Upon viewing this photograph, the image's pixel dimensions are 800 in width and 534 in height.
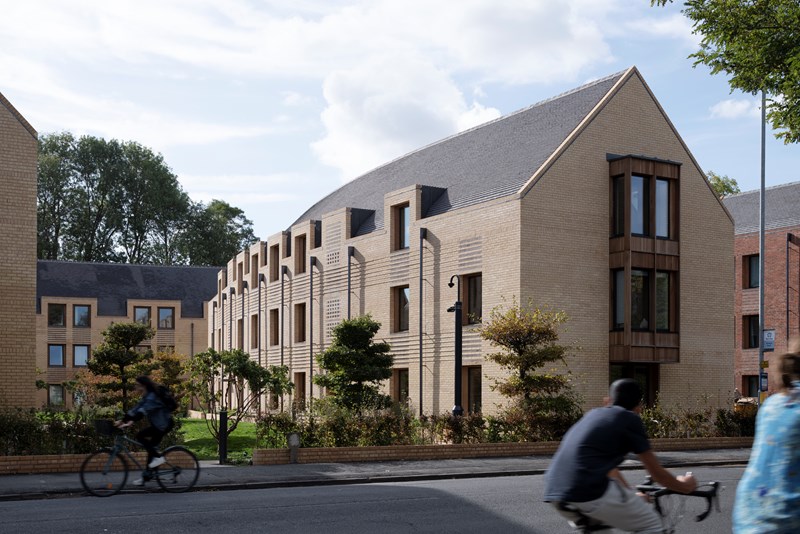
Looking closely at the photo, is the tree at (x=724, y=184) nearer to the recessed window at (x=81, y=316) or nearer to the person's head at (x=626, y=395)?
the recessed window at (x=81, y=316)

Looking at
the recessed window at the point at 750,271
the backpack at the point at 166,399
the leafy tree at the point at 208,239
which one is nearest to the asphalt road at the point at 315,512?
the backpack at the point at 166,399

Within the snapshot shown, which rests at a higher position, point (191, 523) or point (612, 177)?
point (612, 177)

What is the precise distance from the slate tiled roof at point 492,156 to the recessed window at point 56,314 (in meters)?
30.1

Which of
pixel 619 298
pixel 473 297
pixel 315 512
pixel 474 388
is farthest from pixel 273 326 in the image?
pixel 315 512

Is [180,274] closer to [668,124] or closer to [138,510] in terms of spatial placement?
[668,124]

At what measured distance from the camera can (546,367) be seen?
29.6 meters

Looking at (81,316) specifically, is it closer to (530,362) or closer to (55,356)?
(55,356)

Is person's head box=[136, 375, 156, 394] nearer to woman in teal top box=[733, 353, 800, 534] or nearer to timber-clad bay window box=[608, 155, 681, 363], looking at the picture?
woman in teal top box=[733, 353, 800, 534]

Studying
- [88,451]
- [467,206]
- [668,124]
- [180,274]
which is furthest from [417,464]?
[180,274]

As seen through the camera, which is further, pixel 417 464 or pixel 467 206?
pixel 467 206

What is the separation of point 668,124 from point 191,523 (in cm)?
2632

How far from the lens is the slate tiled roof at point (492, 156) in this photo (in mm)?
32719

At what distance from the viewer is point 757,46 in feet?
71.5

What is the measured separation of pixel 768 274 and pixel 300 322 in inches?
908
